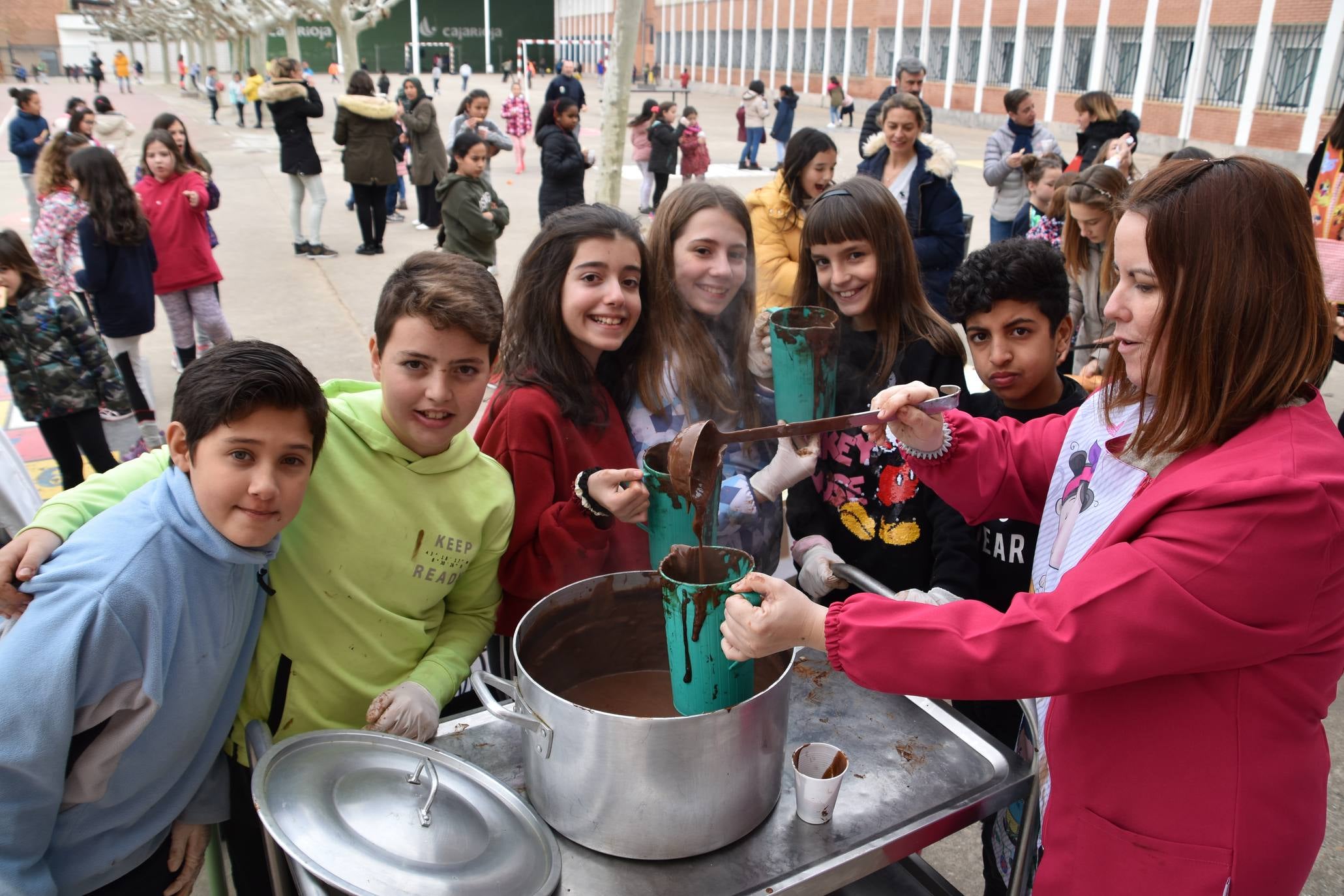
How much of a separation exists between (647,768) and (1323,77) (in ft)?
78.6

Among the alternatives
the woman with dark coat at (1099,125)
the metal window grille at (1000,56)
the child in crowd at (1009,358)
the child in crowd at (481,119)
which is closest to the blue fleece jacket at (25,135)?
the child in crowd at (481,119)

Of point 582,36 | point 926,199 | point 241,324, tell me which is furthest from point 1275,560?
point 582,36

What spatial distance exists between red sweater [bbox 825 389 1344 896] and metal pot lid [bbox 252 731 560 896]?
0.56m

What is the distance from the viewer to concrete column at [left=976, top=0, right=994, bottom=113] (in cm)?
2991

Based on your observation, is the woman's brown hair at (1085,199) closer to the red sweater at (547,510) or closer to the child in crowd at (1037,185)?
the child in crowd at (1037,185)

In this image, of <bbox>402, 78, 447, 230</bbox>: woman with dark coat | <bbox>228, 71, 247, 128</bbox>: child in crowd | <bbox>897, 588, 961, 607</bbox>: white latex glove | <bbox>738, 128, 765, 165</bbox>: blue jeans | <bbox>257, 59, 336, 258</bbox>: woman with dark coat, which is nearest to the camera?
<bbox>897, 588, 961, 607</bbox>: white latex glove

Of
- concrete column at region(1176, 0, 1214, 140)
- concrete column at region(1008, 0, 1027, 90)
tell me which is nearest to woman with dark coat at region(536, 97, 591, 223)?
concrete column at region(1176, 0, 1214, 140)

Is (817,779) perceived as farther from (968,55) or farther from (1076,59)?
(968,55)

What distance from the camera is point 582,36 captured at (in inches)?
2506

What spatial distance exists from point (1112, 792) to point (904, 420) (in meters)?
0.75

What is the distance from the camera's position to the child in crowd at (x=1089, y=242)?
484 centimetres

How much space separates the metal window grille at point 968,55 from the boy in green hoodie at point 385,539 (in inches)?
1309

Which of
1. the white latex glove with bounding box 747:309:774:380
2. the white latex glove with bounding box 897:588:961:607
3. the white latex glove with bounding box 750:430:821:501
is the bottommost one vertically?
the white latex glove with bounding box 897:588:961:607

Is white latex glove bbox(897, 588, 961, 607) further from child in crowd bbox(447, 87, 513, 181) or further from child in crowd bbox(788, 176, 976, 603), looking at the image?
child in crowd bbox(447, 87, 513, 181)
